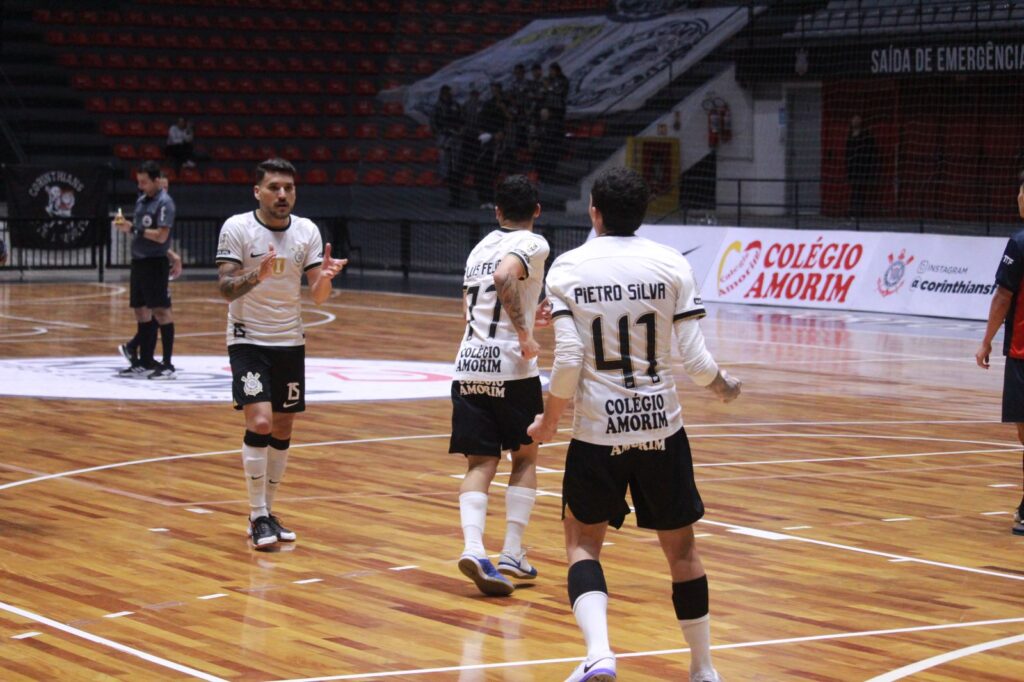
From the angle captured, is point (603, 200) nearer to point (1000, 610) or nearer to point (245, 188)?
point (1000, 610)

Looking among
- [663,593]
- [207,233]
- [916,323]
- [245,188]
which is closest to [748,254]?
[916,323]

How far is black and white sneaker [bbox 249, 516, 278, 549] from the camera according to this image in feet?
26.4

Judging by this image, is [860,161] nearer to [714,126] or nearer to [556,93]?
[714,126]

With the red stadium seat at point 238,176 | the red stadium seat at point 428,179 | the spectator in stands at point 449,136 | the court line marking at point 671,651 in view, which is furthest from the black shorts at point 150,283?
the red stadium seat at point 428,179

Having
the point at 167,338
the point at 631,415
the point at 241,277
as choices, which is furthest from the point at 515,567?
the point at 167,338

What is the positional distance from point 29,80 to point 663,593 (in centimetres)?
2968

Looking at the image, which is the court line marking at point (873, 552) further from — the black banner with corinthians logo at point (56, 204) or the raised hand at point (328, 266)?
the black banner with corinthians logo at point (56, 204)

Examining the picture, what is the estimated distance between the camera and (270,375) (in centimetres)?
829

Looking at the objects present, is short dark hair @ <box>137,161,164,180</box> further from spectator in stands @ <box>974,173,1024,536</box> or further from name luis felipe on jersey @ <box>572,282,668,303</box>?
name luis felipe on jersey @ <box>572,282,668,303</box>

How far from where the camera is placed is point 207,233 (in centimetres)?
3022

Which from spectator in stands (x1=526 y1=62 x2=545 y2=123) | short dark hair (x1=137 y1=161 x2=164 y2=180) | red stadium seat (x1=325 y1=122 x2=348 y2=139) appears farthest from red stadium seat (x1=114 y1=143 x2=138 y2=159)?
short dark hair (x1=137 y1=161 x2=164 y2=180)

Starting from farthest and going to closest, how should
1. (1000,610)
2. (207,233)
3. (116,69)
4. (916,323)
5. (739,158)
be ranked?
(116,69), (739,158), (207,233), (916,323), (1000,610)

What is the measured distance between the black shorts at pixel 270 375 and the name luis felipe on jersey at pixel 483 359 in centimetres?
125

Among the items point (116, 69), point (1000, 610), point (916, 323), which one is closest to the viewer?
point (1000, 610)
